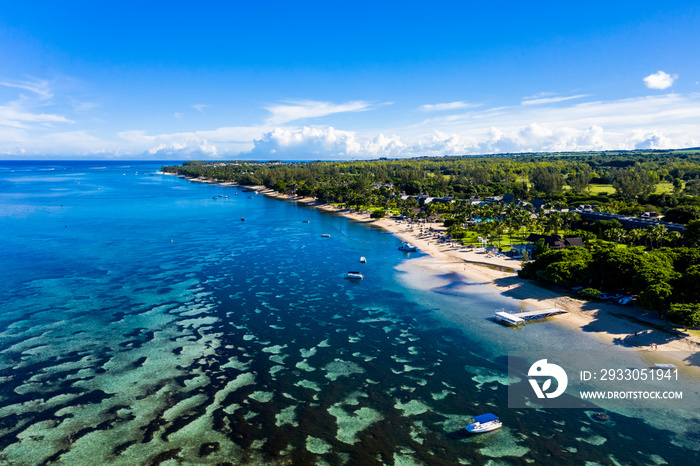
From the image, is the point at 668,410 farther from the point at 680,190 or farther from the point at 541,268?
the point at 680,190

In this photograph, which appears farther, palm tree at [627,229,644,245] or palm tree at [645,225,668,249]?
palm tree at [627,229,644,245]

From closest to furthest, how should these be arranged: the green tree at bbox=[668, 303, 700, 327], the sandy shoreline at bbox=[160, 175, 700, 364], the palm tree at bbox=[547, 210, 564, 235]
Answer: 1. the green tree at bbox=[668, 303, 700, 327]
2. the sandy shoreline at bbox=[160, 175, 700, 364]
3. the palm tree at bbox=[547, 210, 564, 235]

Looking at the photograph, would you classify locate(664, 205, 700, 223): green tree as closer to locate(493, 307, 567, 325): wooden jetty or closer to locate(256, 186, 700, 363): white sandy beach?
locate(256, 186, 700, 363): white sandy beach

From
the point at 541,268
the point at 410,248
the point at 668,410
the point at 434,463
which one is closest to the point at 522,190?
the point at 410,248

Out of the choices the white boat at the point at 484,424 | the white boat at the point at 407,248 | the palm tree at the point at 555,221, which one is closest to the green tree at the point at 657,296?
the white boat at the point at 484,424
